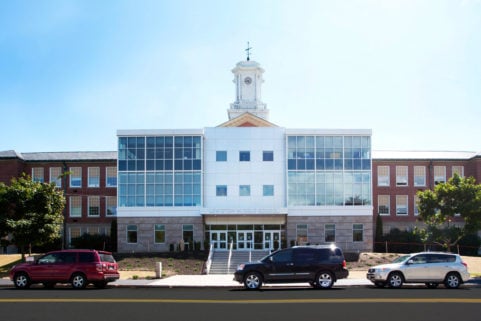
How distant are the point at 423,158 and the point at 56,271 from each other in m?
48.7

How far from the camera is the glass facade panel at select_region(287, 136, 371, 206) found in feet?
181

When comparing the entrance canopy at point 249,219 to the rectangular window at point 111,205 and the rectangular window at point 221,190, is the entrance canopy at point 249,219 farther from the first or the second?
the rectangular window at point 111,205

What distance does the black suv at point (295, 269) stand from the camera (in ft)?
84.6

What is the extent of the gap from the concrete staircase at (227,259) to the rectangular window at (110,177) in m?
19.1

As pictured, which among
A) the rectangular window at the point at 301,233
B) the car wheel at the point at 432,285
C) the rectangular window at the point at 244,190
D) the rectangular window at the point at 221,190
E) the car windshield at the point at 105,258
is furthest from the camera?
the rectangular window at the point at 244,190

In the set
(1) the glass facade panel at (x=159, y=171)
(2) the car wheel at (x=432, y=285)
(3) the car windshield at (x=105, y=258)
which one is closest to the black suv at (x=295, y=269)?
(2) the car wheel at (x=432, y=285)

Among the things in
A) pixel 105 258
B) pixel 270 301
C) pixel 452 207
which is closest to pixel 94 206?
pixel 105 258

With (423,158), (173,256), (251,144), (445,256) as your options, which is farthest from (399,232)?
(445,256)

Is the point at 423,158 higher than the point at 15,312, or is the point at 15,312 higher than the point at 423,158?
the point at 423,158

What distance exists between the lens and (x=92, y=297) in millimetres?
22078

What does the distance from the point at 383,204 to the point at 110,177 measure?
30.7 m

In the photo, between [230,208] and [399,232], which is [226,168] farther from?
[399,232]

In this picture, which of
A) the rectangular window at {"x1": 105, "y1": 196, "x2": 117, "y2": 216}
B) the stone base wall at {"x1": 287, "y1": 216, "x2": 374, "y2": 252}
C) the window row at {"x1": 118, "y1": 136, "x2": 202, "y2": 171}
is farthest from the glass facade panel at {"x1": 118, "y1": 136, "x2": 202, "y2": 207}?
the rectangular window at {"x1": 105, "y1": 196, "x2": 117, "y2": 216}

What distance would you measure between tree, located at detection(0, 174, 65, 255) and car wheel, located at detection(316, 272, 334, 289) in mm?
22179
